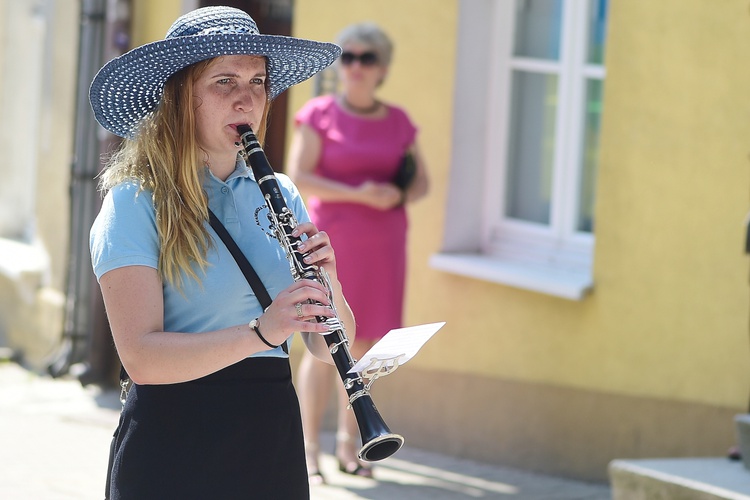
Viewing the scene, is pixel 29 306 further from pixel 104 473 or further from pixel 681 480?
pixel 681 480

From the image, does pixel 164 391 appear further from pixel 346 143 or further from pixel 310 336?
pixel 346 143

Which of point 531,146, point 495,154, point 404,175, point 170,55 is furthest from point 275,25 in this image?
point 170,55

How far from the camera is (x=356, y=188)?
586cm

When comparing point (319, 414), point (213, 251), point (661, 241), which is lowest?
point (319, 414)

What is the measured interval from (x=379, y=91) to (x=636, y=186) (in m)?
1.89

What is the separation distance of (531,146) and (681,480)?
2563 mm

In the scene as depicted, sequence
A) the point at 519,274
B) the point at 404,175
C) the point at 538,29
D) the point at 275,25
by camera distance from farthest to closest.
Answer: the point at 275,25
the point at 538,29
the point at 519,274
the point at 404,175

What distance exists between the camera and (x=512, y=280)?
627cm

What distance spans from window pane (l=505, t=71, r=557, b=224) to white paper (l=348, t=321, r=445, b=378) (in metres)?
4.11

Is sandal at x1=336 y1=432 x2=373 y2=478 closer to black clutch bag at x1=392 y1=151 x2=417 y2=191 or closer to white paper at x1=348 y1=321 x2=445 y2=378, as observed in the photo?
black clutch bag at x1=392 y1=151 x2=417 y2=191

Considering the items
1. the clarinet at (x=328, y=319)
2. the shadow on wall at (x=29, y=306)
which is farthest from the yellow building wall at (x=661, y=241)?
the shadow on wall at (x=29, y=306)

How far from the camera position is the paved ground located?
5703 mm

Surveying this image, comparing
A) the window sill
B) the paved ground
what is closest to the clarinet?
the paved ground

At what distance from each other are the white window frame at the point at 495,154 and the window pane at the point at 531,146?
0.05m
